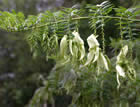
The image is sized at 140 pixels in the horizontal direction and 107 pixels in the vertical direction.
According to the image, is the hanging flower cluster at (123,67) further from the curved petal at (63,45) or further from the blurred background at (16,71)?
the blurred background at (16,71)

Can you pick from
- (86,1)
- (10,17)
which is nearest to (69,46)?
(10,17)

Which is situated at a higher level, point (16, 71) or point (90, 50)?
point (90, 50)

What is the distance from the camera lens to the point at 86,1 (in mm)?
815

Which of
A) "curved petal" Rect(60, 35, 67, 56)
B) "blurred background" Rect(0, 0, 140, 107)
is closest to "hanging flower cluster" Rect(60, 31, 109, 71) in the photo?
"curved petal" Rect(60, 35, 67, 56)

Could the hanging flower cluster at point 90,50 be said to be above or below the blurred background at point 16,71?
above

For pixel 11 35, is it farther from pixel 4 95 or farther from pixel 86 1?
pixel 86 1

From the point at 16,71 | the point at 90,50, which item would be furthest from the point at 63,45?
the point at 16,71

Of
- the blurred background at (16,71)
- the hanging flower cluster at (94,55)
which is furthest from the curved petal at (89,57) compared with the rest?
the blurred background at (16,71)

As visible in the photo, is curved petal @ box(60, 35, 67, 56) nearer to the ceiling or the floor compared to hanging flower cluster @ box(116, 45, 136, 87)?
nearer to the ceiling

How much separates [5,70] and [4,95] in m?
0.52

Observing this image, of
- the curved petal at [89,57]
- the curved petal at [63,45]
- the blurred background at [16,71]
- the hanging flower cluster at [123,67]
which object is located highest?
the curved petal at [63,45]

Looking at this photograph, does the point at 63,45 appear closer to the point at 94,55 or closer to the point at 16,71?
the point at 94,55

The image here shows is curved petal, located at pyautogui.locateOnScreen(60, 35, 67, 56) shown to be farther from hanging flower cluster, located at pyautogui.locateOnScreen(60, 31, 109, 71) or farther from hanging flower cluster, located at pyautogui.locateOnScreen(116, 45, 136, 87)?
hanging flower cluster, located at pyautogui.locateOnScreen(116, 45, 136, 87)

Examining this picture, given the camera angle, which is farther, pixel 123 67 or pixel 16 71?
pixel 16 71
